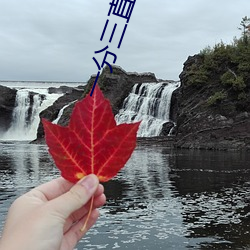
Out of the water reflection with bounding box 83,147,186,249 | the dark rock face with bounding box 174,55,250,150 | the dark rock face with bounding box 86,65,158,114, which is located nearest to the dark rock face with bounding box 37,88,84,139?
the dark rock face with bounding box 86,65,158,114

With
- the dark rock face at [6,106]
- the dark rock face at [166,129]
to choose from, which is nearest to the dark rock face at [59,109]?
the dark rock face at [6,106]

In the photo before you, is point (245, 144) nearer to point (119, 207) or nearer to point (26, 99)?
point (119, 207)

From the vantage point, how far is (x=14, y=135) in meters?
65.7

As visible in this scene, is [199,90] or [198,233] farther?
[199,90]

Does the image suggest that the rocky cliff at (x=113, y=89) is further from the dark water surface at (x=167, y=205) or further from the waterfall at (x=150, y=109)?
the dark water surface at (x=167, y=205)

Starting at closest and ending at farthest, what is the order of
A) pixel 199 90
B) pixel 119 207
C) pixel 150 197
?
pixel 119 207 < pixel 150 197 < pixel 199 90

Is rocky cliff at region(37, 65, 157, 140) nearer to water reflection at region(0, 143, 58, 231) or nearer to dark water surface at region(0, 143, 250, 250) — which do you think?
water reflection at region(0, 143, 58, 231)

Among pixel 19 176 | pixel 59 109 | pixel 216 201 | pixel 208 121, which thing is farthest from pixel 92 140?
pixel 59 109

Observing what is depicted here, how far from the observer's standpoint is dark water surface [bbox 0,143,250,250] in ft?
36.1

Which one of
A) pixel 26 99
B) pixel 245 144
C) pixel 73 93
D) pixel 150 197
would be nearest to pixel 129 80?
pixel 73 93

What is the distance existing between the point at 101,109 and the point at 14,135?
65975mm

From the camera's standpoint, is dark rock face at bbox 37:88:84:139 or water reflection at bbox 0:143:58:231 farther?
dark rock face at bbox 37:88:84:139

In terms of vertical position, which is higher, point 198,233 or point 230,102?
point 230,102

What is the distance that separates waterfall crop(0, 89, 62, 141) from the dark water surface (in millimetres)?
39966
